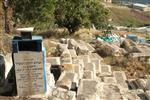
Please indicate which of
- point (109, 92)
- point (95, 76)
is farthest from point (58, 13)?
point (109, 92)

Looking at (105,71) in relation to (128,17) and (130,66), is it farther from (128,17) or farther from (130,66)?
(128,17)

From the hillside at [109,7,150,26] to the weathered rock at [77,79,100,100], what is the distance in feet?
269

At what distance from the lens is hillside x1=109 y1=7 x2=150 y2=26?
9138cm

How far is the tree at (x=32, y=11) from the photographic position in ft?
67.5

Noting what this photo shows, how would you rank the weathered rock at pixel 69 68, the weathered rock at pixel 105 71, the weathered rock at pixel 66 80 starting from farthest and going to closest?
the weathered rock at pixel 105 71, the weathered rock at pixel 69 68, the weathered rock at pixel 66 80

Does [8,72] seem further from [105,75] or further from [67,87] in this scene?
[105,75]

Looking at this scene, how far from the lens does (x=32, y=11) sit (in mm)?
20594

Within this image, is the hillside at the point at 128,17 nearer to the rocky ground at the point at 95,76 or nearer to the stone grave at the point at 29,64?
the rocky ground at the point at 95,76

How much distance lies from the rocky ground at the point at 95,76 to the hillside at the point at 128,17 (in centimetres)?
Result: 7618

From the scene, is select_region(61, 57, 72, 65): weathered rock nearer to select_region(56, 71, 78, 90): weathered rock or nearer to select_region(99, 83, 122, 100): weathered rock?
select_region(56, 71, 78, 90): weathered rock

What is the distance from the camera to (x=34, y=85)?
6848mm

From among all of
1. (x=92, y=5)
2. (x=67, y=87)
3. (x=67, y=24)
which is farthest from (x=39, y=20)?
(x=67, y=87)

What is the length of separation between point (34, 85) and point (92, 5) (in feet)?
68.4

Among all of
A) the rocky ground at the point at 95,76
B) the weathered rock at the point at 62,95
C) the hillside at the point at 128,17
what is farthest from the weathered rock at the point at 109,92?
the hillside at the point at 128,17
